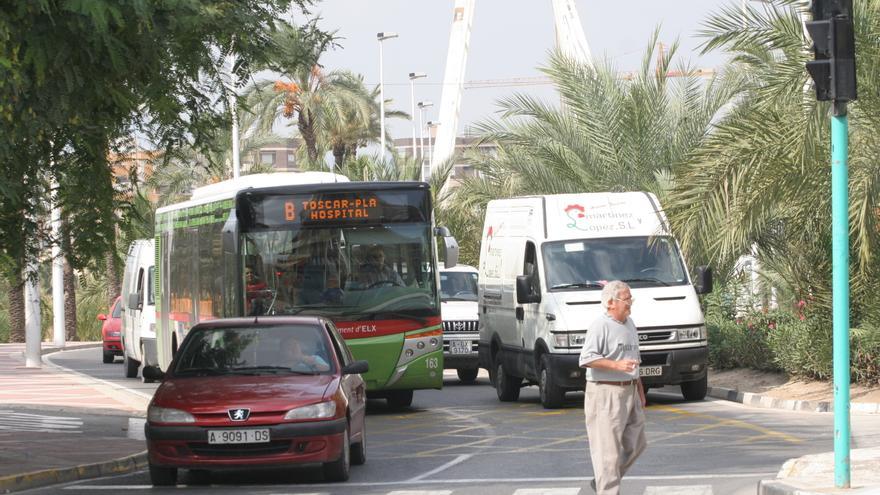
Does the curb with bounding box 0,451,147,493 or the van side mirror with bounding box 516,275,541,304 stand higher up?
the van side mirror with bounding box 516,275,541,304

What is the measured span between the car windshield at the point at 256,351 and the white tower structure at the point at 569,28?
21.6 metres

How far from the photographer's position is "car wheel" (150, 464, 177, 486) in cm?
1299

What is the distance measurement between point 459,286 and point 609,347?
56.2 feet

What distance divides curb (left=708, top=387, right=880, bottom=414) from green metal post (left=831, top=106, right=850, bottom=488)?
748 centimetres

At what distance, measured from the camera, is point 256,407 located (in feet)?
41.5

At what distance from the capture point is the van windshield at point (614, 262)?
2025 cm

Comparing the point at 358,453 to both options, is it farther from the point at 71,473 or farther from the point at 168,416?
the point at 71,473

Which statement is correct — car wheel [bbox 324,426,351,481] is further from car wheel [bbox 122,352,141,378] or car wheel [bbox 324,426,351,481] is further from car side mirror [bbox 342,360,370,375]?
car wheel [bbox 122,352,141,378]

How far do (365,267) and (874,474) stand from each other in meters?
9.43

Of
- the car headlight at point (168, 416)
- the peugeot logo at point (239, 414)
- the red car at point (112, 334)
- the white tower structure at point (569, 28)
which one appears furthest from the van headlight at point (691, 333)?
the red car at point (112, 334)

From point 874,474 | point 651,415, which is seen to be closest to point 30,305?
point 651,415

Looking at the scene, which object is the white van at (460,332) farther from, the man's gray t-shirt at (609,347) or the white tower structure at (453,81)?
the white tower structure at (453,81)

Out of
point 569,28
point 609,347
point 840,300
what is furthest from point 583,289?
point 569,28

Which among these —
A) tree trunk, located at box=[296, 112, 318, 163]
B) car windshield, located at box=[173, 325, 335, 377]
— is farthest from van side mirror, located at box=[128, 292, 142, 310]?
tree trunk, located at box=[296, 112, 318, 163]
